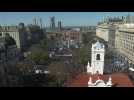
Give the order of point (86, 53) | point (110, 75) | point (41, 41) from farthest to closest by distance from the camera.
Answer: point (110, 75) < point (86, 53) < point (41, 41)

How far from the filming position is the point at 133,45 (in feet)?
4.82

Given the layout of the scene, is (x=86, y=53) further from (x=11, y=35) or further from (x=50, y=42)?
(x=11, y=35)

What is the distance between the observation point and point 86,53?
2.20m
